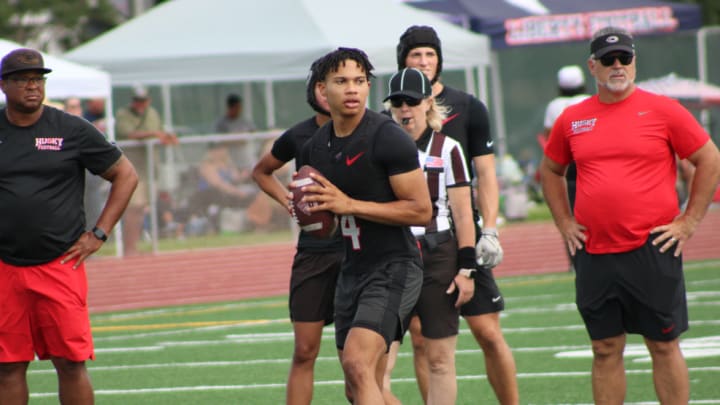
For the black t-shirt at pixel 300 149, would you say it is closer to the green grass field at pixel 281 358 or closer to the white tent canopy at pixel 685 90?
the green grass field at pixel 281 358

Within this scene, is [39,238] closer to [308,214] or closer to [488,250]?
[308,214]

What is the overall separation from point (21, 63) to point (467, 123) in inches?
92.4

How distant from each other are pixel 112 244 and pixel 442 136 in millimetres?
11300

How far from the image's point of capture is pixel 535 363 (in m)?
10.3

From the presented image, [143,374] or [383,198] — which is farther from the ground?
[383,198]

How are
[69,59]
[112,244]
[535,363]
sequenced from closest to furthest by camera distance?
[535,363] < [112,244] < [69,59]

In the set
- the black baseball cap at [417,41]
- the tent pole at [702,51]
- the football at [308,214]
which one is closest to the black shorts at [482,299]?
the black baseball cap at [417,41]

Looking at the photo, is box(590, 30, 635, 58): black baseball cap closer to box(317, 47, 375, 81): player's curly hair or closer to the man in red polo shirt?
the man in red polo shirt

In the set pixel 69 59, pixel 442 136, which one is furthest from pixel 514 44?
pixel 442 136

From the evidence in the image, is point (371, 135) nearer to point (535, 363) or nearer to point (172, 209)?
point (535, 363)

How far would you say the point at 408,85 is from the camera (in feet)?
23.9

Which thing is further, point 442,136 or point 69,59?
point 69,59

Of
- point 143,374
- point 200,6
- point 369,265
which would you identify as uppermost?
point 200,6

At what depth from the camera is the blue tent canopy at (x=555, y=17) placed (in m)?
25.9
